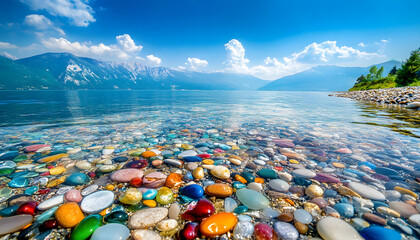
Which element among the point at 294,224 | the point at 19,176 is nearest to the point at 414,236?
the point at 294,224

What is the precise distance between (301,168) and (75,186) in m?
4.25

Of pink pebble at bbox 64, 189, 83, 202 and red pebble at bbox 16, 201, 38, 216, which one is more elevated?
red pebble at bbox 16, 201, 38, 216

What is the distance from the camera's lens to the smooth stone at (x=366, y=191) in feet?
7.52

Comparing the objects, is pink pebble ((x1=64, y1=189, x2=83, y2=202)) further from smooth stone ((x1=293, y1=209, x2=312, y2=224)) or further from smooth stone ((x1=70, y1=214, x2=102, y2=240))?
smooth stone ((x1=293, y1=209, x2=312, y2=224))

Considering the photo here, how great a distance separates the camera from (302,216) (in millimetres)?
1956

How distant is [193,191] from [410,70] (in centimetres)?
6092

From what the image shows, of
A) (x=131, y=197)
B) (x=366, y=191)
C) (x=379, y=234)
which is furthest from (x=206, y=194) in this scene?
(x=366, y=191)

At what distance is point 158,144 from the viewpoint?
4836 mm

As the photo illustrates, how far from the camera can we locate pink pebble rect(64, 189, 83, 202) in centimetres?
221

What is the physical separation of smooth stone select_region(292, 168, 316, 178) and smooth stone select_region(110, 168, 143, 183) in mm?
2992

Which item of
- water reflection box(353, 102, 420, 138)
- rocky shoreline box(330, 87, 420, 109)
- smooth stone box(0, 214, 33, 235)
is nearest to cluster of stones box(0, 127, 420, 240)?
smooth stone box(0, 214, 33, 235)

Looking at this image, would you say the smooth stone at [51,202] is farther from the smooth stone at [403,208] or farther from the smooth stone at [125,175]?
the smooth stone at [403,208]

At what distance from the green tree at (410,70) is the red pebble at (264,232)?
60589mm

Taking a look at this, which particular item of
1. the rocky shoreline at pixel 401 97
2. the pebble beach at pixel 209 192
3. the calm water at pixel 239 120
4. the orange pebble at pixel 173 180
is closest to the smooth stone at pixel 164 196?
the pebble beach at pixel 209 192
